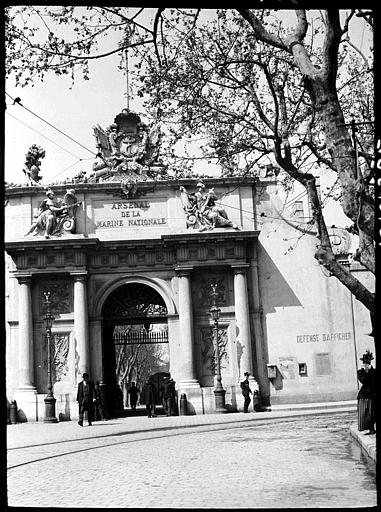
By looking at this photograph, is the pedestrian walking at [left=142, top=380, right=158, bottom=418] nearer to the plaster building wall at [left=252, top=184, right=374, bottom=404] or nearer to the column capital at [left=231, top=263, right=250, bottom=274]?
the plaster building wall at [left=252, top=184, right=374, bottom=404]

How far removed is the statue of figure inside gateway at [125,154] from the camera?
31.7 meters

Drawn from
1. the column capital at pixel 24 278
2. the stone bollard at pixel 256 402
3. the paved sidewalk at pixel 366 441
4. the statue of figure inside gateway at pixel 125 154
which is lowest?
the paved sidewalk at pixel 366 441

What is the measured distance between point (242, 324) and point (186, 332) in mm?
2091

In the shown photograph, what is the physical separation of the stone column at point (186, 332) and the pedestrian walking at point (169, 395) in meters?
0.75

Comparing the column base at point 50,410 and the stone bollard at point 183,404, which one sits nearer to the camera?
A: the column base at point 50,410

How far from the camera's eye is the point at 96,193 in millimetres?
31656

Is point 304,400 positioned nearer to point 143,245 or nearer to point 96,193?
point 143,245

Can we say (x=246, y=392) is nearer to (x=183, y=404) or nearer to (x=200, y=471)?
(x=183, y=404)

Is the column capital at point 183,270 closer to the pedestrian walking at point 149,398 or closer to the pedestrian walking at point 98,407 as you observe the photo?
the pedestrian walking at point 149,398

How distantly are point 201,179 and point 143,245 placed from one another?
3361 mm

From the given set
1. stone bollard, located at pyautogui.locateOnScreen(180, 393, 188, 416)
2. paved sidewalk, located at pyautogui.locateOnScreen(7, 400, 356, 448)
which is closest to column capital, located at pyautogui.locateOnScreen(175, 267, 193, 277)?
stone bollard, located at pyautogui.locateOnScreen(180, 393, 188, 416)

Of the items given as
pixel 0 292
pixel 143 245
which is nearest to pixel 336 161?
pixel 0 292

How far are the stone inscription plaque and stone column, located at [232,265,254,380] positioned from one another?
3548mm

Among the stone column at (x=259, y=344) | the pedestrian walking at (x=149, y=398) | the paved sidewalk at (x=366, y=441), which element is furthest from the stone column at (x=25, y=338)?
the paved sidewalk at (x=366, y=441)
